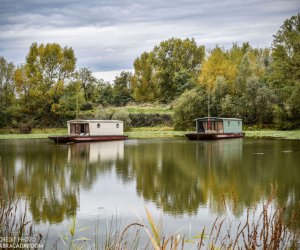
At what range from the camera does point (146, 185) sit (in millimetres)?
13875

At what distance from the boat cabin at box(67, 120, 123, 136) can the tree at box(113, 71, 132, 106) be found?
79.1ft

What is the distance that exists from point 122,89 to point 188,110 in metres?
21.5

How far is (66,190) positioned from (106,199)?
78.9 inches

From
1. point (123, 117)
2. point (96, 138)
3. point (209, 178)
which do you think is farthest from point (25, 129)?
point (209, 178)

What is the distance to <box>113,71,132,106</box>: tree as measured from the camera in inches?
2532

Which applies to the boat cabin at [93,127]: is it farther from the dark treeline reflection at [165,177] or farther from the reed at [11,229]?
the reed at [11,229]

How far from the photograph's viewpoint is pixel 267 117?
47.9 metres

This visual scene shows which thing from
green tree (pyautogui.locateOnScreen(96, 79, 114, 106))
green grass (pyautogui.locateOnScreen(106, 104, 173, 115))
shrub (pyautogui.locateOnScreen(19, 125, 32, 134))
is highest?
green tree (pyautogui.locateOnScreen(96, 79, 114, 106))

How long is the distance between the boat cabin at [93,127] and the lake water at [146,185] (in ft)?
46.7

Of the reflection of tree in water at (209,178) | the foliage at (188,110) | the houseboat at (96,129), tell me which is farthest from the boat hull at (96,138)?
the reflection of tree in water at (209,178)

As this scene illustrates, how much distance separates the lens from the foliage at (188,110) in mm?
48562

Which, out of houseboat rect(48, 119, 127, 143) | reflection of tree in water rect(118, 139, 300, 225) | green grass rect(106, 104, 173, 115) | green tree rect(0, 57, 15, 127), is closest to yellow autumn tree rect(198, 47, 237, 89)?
green grass rect(106, 104, 173, 115)

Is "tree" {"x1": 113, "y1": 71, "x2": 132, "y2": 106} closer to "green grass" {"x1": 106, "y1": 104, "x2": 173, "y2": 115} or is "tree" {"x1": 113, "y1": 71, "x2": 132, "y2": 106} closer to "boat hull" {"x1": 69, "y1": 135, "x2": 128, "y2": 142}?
"green grass" {"x1": 106, "y1": 104, "x2": 173, "y2": 115}

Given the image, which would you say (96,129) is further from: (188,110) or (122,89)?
(122,89)
